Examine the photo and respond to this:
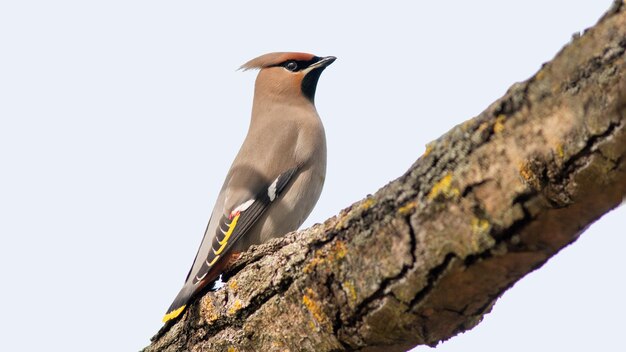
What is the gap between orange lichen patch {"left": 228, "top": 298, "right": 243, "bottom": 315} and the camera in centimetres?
320

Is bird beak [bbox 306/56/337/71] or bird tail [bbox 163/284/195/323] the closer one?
bird tail [bbox 163/284/195/323]

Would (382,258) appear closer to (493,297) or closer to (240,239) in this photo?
(493,297)

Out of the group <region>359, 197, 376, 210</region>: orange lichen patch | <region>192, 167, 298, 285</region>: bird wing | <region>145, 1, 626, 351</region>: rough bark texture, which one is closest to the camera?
<region>145, 1, 626, 351</region>: rough bark texture

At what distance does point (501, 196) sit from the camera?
2.15 meters

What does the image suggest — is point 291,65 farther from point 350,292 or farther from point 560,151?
point 560,151

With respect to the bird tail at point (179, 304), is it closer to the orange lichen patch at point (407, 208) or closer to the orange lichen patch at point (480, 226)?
the orange lichen patch at point (407, 208)

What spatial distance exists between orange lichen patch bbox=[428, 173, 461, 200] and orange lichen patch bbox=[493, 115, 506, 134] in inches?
6.9

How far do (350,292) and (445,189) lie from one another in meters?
0.52

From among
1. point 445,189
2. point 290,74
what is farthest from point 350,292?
point 290,74

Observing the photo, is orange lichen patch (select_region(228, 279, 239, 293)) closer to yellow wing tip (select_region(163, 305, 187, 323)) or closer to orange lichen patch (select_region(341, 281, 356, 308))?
yellow wing tip (select_region(163, 305, 187, 323))

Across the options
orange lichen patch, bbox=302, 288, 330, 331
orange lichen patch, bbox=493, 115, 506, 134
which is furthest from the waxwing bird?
orange lichen patch, bbox=493, 115, 506, 134

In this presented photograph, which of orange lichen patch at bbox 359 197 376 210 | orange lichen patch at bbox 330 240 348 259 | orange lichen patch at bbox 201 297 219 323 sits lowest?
orange lichen patch at bbox 330 240 348 259

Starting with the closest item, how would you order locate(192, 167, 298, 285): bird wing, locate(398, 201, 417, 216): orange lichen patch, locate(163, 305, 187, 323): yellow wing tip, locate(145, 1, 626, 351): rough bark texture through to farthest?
locate(145, 1, 626, 351): rough bark texture
locate(398, 201, 417, 216): orange lichen patch
locate(163, 305, 187, 323): yellow wing tip
locate(192, 167, 298, 285): bird wing

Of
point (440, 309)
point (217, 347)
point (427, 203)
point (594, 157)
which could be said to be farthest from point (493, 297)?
point (217, 347)
